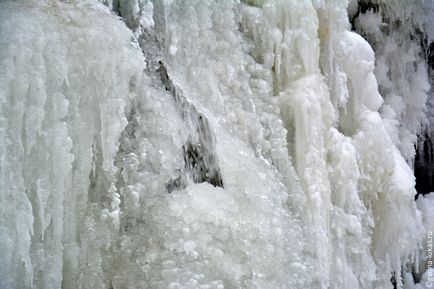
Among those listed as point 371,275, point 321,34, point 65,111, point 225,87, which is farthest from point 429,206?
point 65,111

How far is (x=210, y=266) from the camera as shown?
2.65m

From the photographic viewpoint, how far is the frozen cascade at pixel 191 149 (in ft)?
7.53

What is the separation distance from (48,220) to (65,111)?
19.3 inches

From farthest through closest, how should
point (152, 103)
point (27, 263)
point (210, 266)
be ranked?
point (152, 103) < point (210, 266) < point (27, 263)

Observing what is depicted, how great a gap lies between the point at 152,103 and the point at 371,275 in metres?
2.14

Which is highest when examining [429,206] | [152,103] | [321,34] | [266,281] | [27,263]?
[321,34]

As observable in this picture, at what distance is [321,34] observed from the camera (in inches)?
146

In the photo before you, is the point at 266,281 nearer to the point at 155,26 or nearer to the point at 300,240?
the point at 300,240

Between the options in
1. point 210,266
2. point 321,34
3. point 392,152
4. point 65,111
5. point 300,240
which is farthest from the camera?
point 392,152

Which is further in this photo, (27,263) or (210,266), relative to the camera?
(210,266)

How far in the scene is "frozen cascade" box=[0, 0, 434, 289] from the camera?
2.29 m

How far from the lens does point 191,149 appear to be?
2.91 metres

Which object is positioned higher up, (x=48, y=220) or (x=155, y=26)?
(x=155, y=26)

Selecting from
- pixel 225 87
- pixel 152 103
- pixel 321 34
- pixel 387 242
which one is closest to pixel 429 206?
pixel 387 242
